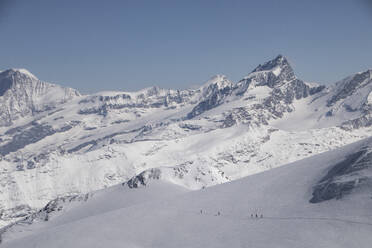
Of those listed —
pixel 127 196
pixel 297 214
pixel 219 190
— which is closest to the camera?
pixel 297 214

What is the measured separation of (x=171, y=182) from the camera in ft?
628

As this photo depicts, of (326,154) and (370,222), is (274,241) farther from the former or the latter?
(326,154)

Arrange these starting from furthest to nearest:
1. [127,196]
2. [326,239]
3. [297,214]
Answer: [127,196]
[297,214]
[326,239]

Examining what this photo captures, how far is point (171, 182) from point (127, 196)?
23.7 meters

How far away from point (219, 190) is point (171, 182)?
254ft

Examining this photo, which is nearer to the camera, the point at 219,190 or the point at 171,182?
the point at 219,190

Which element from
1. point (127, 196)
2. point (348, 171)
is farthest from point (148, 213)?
point (127, 196)

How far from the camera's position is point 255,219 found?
282 feet

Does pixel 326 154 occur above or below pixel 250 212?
above

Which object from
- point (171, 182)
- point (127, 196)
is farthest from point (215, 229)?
point (171, 182)

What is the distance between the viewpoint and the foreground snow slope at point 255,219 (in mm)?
72625

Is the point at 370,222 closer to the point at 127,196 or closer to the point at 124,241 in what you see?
the point at 124,241

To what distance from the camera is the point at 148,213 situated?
325 feet

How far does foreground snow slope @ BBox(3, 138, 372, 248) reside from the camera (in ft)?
238
